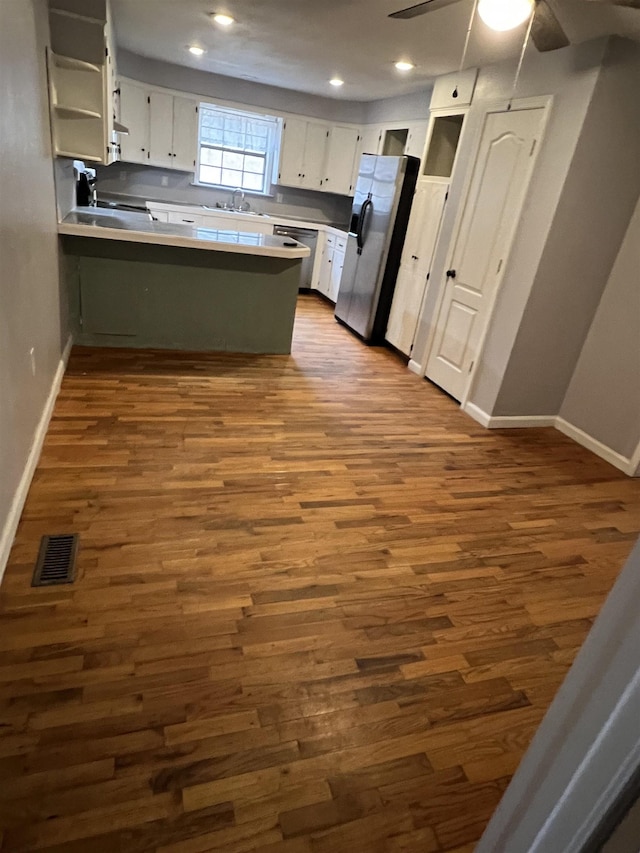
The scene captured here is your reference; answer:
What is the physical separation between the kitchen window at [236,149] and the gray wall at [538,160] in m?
3.76

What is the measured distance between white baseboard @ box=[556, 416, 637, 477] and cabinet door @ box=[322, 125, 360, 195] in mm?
4675

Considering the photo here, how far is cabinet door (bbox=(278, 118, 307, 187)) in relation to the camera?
6.71 metres

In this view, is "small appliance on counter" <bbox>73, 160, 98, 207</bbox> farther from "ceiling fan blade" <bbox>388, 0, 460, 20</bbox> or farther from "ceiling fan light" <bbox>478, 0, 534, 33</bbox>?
"ceiling fan light" <bbox>478, 0, 534, 33</bbox>

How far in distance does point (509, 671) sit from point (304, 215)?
22.9ft

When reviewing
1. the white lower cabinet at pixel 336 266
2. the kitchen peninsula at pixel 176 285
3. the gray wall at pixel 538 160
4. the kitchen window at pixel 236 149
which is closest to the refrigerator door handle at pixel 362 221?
the white lower cabinet at pixel 336 266

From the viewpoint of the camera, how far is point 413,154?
18.2ft

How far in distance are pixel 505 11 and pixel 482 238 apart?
1.94 meters

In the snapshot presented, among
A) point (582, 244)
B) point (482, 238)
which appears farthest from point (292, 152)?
point (582, 244)

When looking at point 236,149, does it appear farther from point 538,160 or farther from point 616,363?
point 616,363

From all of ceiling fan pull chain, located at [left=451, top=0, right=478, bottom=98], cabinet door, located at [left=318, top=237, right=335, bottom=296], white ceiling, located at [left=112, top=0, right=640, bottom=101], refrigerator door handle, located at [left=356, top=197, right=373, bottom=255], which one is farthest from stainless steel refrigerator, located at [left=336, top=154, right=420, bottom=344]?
cabinet door, located at [left=318, top=237, right=335, bottom=296]

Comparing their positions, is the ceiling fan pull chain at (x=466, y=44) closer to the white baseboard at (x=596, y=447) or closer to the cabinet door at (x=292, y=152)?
the white baseboard at (x=596, y=447)

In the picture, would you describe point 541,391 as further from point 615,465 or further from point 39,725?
point 39,725

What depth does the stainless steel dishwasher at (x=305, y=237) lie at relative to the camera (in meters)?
6.79

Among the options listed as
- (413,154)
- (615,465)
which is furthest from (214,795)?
(413,154)
